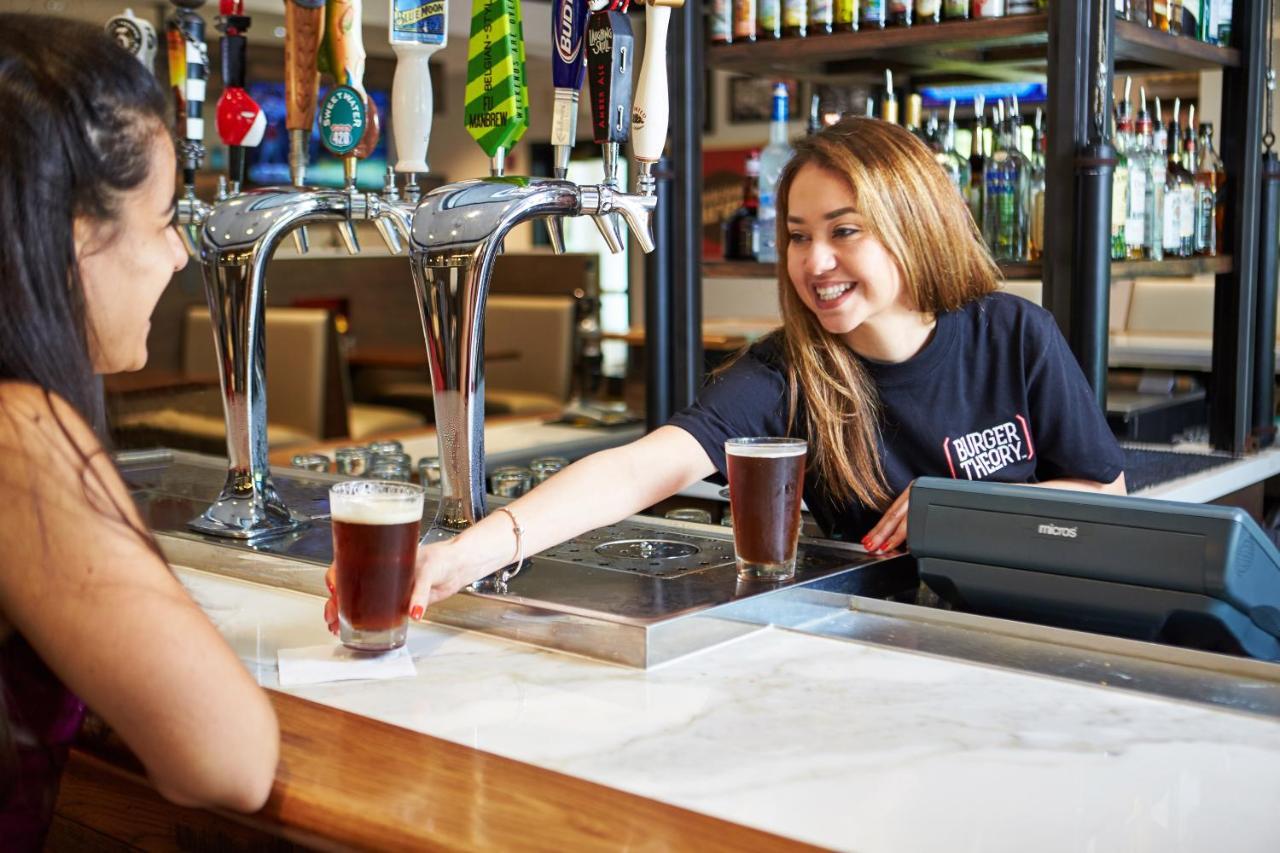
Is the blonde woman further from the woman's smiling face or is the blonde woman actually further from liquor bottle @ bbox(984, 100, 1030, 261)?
liquor bottle @ bbox(984, 100, 1030, 261)

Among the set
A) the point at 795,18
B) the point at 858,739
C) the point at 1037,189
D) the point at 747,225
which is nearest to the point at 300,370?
the point at 747,225

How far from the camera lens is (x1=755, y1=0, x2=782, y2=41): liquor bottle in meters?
2.43

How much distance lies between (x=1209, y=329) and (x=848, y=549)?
160 inches

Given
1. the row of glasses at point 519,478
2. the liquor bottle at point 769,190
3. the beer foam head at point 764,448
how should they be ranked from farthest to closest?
the liquor bottle at point 769,190 < the row of glasses at point 519,478 < the beer foam head at point 764,448

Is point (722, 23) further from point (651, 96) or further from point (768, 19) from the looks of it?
point (651, 96)

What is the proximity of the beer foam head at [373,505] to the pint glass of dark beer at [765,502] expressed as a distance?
0.30 meters

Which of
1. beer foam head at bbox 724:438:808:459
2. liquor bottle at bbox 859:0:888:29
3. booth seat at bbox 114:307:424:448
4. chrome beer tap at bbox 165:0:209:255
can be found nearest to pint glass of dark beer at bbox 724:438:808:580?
beer foam head at bbox 724:438:808:459

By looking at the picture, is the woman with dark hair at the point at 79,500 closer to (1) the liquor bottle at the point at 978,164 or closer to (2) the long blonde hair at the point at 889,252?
(2) the long blonde hair at the point at 889,252

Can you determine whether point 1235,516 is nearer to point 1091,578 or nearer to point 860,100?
point 1091,578

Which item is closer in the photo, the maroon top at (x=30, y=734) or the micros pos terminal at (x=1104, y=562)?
the maroon top at (x=30, y=734)

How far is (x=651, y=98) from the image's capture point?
1.34 metres

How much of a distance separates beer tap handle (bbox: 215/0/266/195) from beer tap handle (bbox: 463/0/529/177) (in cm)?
36

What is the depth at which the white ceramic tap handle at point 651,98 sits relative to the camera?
1.33 m

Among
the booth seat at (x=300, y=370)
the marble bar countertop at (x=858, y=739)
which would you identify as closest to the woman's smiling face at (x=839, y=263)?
the marble bar countertop at (x=858, y=739)
